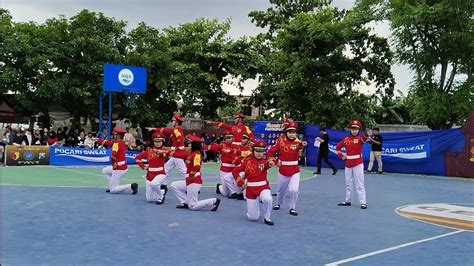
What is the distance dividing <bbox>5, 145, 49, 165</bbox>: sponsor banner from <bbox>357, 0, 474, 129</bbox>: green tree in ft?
53.7

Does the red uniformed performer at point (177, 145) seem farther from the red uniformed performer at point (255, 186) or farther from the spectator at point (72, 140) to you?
the spectator at point (72, 140)

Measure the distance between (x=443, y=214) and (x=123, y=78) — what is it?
1465 centimetres

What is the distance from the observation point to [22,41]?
22.5 metres

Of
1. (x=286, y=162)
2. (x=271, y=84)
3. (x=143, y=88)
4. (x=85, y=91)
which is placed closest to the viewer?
(x=286, y=162)

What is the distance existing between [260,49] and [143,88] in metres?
11.3

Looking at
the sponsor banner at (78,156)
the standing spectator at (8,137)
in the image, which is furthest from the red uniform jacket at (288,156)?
the standing spectator at (8,137)

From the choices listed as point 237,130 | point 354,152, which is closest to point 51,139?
point 237,130

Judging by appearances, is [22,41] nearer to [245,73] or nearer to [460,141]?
[245,73]

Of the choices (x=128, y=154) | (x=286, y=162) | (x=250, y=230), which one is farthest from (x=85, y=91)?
(x=250, y=230)

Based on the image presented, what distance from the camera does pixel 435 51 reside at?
2294 cm

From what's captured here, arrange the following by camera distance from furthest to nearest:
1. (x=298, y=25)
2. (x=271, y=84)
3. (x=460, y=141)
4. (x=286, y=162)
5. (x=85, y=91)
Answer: (x=271, y=84) < (x=298, y=25) < (x=85, y=91) < (x=460, y=141) < (x=286, y=162)

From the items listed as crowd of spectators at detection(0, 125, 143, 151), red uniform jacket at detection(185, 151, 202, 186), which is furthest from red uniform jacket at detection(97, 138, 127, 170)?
crowd of spectators at detection(0, 125, 143, 151)

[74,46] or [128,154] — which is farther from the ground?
[74,46]

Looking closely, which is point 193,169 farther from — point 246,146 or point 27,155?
point 27,155
